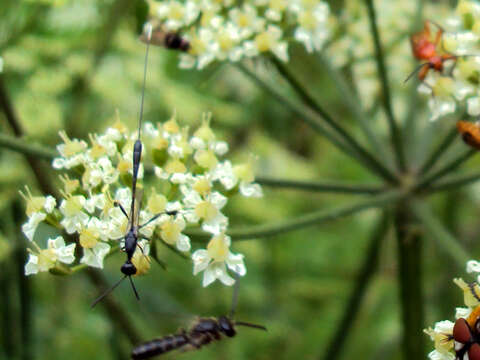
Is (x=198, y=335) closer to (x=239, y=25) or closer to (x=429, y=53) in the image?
(x=239, y=25)

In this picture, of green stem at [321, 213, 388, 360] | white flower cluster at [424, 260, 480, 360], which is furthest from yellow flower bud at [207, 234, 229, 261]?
green stem at [321, 213, 388, 360]

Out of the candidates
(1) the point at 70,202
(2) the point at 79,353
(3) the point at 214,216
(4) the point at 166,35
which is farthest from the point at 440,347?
(2) the point at 79,353

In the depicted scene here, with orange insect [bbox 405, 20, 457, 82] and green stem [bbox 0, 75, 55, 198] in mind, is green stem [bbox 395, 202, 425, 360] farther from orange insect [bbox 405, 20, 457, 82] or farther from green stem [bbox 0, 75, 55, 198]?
green stem [bbox 0, 75, 55, 198]

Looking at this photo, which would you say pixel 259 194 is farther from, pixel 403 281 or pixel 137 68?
pixel 137 68

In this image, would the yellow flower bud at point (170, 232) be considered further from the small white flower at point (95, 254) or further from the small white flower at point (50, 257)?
the small white flower at point (50, 257)

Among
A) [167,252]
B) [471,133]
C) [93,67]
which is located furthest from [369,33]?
[167,252]
